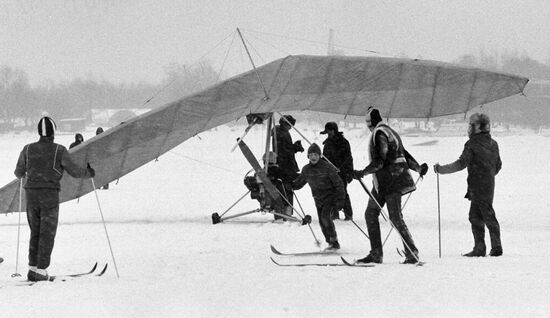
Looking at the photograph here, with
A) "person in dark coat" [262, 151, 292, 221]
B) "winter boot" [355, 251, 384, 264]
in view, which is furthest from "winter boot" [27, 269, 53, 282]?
"person in dark coat" [262, 151, 292, 221]

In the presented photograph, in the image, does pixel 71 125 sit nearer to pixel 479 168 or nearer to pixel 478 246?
pixel 479 168

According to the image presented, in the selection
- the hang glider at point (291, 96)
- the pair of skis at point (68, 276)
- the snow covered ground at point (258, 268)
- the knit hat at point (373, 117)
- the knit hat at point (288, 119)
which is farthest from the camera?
the knit hat at point (288, 119)

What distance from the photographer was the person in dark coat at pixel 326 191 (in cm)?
912

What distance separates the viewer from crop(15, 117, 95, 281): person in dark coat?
732cm

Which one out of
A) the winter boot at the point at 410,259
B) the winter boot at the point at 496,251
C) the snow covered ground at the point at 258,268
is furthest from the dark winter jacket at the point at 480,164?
the winter boot at the point at 410,259

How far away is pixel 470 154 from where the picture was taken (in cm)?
867

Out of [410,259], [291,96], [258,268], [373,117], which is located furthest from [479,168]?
[291,96]

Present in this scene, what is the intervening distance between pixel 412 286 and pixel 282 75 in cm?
575

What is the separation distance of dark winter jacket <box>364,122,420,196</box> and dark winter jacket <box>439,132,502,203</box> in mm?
1157

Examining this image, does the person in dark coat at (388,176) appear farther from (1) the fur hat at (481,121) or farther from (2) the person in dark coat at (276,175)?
(2) the person in dark coat at (276,175)

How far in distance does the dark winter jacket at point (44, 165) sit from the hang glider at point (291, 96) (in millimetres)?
3475

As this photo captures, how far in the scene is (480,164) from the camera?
8656mm

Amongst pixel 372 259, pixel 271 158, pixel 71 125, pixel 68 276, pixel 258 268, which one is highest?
pixel 71 125

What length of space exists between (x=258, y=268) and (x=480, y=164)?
10.9 feet
